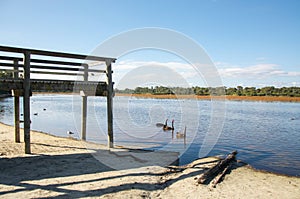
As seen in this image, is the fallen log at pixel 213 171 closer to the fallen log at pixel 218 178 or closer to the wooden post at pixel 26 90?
the fallen log at pixel 218 178

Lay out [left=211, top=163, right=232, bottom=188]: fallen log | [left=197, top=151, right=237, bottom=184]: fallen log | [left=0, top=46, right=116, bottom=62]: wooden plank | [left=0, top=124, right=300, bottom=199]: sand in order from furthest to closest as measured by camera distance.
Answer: [left=0, top=46, right=116, bottom=62]: wooden plank
[left=197, top=151, right=237, bottom=184]: fallen log
[left=211, top=163, right=232, bottom=188]: fallen log
[left=0, top=124, right=300, bottom=199]: sand

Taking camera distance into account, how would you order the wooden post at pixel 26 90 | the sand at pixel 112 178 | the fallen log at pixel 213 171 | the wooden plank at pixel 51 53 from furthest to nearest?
the wooden post at pixel 26 90 → the wooden plank at pixel 51 53 → the fallen log at pixel 213 171 → the sand at pixel 112 178

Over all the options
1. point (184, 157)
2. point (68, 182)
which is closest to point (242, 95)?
point (184, 157)

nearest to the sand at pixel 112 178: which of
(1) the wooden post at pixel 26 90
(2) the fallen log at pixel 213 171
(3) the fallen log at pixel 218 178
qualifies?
(3) the fallen log at pixel 218 178

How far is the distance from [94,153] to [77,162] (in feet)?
4.78

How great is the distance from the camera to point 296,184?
8375mm

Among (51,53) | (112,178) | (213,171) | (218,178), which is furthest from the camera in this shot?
(51,53)

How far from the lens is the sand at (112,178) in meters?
6.31

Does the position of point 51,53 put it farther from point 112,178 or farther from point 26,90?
point 112,178

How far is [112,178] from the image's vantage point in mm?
7359

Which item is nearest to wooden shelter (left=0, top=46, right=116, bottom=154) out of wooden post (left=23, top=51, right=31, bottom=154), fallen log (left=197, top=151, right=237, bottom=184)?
wooden post (left=23, top=51, right=31, bottom=154)

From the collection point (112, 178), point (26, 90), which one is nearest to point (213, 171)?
point (112, 178)

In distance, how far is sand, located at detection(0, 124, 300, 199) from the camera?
6309mm

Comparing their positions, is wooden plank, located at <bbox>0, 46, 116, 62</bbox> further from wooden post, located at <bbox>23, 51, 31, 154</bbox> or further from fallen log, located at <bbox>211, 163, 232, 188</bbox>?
fallen log, located at <bbox>211, 163, 232, 188</bbox>
